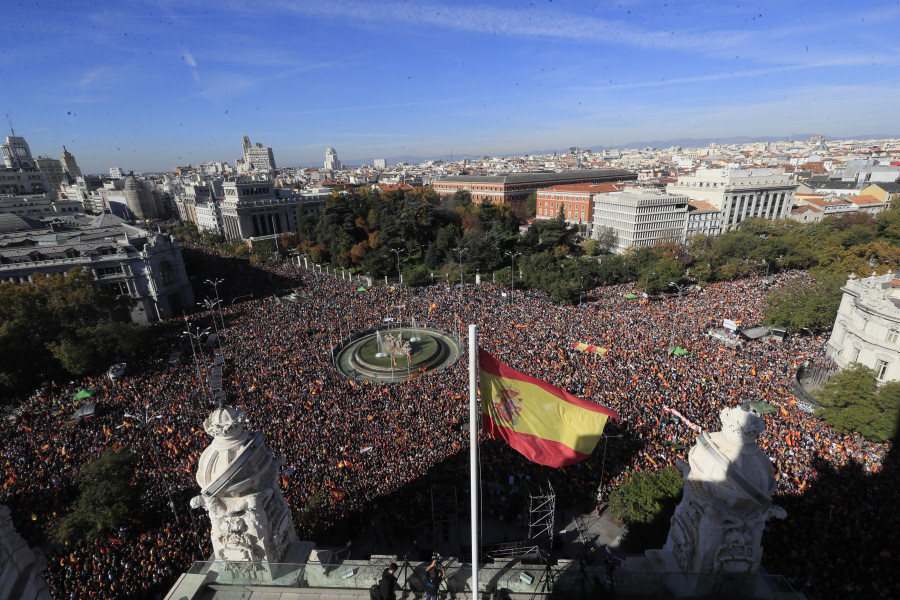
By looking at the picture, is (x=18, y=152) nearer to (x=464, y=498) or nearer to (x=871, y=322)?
(x=464, y=498)

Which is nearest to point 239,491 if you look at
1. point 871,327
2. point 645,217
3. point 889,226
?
point 871,327

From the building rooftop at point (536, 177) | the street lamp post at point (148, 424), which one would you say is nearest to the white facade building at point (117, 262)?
the street lamp post at point (148, 424)

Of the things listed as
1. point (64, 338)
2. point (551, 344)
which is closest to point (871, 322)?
point (551, 344)

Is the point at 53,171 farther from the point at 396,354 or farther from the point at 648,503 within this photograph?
the point at 648,503

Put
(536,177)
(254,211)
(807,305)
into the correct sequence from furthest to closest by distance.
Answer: (536,177) → (254,211) → (807,305)

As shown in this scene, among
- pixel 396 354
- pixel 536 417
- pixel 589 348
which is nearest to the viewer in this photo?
pixel 536 417

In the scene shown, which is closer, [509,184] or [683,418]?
[683,418]

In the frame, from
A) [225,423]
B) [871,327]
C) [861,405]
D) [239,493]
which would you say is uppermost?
[225,423]
